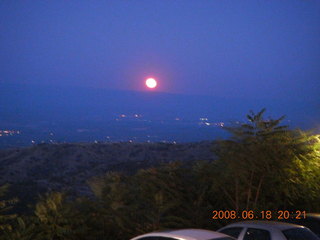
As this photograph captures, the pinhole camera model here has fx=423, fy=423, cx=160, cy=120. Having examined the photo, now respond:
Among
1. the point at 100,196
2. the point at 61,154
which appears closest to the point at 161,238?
the point at 100,196

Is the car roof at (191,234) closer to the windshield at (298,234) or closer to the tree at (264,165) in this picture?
the windshield at (298,234)

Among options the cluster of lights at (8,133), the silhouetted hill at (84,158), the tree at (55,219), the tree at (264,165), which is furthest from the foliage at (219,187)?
the cluster of lights at (8,133)

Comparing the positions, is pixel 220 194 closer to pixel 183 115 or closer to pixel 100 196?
pixel 100 196

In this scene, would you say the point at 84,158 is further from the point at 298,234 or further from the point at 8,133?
the point at 8,133

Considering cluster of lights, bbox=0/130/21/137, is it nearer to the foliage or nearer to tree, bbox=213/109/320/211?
the foliage

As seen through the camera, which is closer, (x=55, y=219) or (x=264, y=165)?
(x=55, y=219)

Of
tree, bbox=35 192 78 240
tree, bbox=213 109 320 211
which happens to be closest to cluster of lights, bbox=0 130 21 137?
tree, bbox=213 109 320 211

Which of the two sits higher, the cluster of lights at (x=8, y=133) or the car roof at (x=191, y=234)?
the cluster of lights at (x=8, y=133)

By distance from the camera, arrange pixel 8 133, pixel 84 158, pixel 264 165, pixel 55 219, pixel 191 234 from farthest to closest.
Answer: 1. pixel 8 133
2. pixel 84 158
3. pixel 264 165
4. pixel 55 219
5. pixel 191 234

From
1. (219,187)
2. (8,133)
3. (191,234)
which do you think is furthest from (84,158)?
(8,133)
